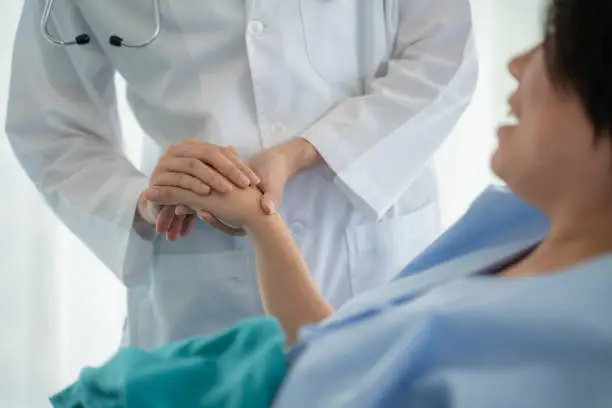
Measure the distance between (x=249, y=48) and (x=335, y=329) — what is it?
461 millimetres

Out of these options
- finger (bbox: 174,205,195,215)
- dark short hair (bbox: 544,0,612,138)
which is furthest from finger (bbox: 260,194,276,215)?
dark short hair (bbox: 544,0,612,138)

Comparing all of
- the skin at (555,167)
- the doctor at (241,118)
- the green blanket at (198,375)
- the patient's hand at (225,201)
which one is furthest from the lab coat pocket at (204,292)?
the skin at (555,167)

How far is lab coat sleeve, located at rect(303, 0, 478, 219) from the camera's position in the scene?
1089 millimetres

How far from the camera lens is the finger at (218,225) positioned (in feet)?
3.35

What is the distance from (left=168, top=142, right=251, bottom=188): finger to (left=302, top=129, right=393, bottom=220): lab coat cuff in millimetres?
136

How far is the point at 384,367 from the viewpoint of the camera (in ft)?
2.18

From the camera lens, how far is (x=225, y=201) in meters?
0.99

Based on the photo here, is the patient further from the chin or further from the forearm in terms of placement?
the forearm

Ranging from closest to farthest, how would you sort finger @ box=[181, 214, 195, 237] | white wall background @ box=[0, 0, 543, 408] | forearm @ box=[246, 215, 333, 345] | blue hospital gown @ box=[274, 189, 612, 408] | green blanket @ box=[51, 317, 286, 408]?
blue hospital gown @ box=[274, 189, 612, 408] → green blanket @ box=[51, 317, 286, 408] → forearm @ box=[246, 215, 333, 345] → finger @ box=[181, 214, 195, 237] → white wall background @ box=[0, 0, 543, 408]

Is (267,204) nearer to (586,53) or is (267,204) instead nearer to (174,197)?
(174,197)

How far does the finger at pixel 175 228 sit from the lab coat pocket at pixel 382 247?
9.5 inches

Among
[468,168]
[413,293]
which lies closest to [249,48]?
[413,293]

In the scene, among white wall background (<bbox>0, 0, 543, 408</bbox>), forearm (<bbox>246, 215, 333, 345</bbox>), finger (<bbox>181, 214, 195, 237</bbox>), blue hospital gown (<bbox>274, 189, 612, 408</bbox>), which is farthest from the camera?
white wall background (<bbox>0, 0, 543, 408</bbox>)

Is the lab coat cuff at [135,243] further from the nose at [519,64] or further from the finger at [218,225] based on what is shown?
the nose at [519,64]
